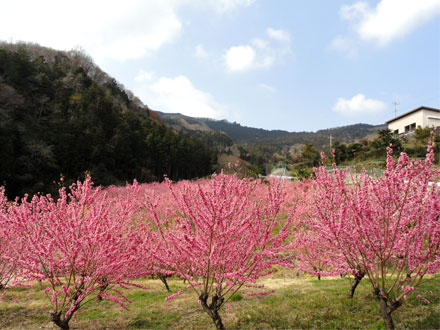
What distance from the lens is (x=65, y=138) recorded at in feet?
94.1

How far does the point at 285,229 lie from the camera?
4238 millimetres

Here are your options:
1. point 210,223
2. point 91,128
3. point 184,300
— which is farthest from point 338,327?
point 91,128

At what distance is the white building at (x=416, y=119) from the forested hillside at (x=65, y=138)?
36380 millimetres

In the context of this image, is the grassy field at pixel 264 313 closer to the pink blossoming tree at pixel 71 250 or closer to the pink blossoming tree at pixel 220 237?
the pink blossoming tree at pixel 71 250

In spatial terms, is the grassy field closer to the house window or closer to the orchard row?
the orchard row

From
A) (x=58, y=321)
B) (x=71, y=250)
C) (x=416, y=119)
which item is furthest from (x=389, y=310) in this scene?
(x=416, y=119)

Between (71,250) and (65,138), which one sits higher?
(65,138)

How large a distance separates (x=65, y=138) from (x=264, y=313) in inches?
1178

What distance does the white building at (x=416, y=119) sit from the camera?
127ft

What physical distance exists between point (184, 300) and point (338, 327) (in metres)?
3.70

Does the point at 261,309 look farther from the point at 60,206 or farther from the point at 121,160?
the point at 121,160

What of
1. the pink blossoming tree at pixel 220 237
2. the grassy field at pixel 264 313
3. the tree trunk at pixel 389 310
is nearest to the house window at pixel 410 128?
the grassy field at pixel 264 313

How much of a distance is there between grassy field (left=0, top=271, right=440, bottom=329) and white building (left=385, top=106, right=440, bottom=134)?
41.4 m

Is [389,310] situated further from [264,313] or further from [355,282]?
[264,313]
